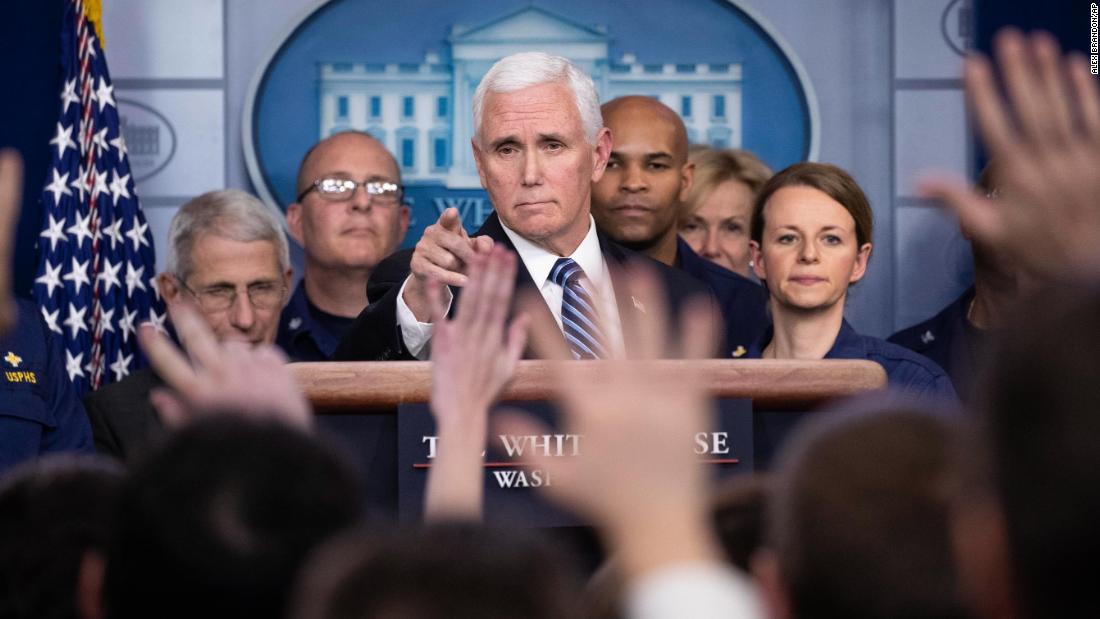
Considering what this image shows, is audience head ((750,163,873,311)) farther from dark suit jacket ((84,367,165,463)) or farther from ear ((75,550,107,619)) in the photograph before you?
ear ((75,550,107,619))

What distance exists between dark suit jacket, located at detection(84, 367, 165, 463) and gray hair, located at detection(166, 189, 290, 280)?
49 centimetres

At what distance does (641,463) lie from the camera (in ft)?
3.59

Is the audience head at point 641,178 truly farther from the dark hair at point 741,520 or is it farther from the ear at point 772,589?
the ear at point 772,589

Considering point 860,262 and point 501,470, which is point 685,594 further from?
point 860,262

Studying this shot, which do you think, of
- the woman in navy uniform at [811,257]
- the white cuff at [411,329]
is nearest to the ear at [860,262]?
the woman in navy uniform at [811,257]

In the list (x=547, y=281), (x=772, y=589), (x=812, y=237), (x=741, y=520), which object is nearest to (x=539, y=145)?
(x=547, y=281)

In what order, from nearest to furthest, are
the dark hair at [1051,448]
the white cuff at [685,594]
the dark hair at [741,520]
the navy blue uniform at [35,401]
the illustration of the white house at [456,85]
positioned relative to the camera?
the dark hair at [1051,448] → the white cuff at [685,594] → the dark hair at [741,520] → the navy blue uniform at [35,401] → the illustration of the white house at [456,85]

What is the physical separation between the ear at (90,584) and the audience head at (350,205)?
3135mm

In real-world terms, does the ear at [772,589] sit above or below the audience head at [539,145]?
below

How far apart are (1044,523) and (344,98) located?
440cm

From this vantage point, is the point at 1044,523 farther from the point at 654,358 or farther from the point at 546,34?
the point at 546,34

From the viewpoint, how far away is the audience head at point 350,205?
4.51 m

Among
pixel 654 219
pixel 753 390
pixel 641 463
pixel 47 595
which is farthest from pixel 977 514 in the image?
pixel 654 219

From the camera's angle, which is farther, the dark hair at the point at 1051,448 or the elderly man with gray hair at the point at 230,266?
the elderly man with gray hair at the point at 230,266
